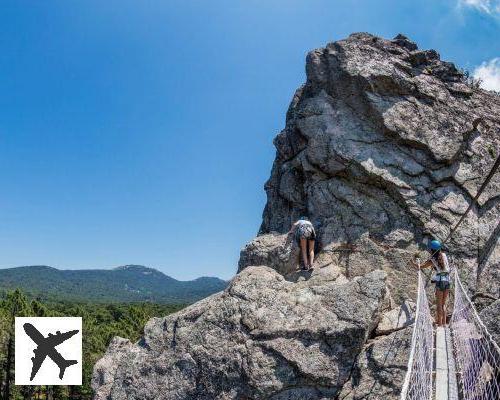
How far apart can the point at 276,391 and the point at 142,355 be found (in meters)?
3.15

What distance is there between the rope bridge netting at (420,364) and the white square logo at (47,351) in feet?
36.2

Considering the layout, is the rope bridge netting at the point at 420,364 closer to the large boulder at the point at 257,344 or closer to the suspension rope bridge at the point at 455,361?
the suspension rope bridge at the point at 455,361

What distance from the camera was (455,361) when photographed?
755 cm

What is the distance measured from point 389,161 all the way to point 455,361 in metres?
7.24

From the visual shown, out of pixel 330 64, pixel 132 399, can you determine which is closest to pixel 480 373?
pixel 132 399

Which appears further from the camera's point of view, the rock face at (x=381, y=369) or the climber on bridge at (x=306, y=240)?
the climber on bridge at (x=306, y=240)

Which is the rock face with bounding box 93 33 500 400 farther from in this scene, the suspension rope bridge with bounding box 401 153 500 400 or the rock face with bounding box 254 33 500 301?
the suspension rope bridge with bounding box 401 153 500 400

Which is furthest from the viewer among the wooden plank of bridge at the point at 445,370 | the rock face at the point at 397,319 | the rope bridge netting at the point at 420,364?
the rock face at the point at 397,319

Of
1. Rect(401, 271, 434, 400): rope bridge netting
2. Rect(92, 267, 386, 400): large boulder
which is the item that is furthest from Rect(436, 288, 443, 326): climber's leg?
Rect(92, 267, 386, 400): large boulder


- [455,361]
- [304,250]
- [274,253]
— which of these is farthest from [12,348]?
[455,361]

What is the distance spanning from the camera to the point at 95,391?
1066cm

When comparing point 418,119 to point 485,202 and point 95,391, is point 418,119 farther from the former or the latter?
point 95,391

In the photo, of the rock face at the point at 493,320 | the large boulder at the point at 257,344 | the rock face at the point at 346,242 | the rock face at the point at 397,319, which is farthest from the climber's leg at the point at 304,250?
the rock face at the point at 493,320

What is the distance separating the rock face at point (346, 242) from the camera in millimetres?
9000
